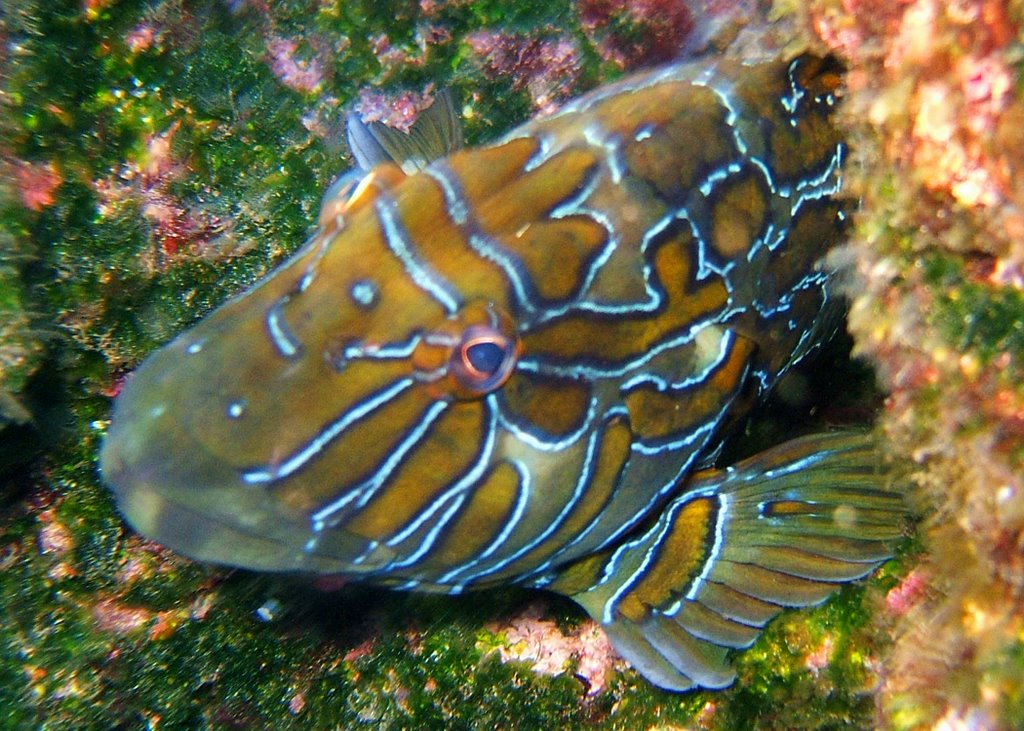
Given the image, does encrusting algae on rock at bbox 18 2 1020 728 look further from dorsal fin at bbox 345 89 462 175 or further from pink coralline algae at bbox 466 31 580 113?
dorsal fin at bbox 345 89 462 175

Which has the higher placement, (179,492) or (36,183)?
(36,183)

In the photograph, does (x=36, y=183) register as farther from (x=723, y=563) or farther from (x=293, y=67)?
(x=723, y=563)

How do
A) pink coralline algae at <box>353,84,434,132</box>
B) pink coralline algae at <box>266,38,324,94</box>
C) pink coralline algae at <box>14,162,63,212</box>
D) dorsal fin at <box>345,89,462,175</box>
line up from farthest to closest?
1. pink coralline algae at <box>353,84,434,132</box>
2. pink coralline algae at <box>266,38,324,94</box>
3. pink coralline algae at <box>14,162,63,212</box>
4. dorsal fin at <box>345,89,462,175</box>

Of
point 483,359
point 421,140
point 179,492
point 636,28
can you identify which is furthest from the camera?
point 636,28

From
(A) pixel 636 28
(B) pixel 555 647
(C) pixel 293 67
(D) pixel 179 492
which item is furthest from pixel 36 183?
(B) pixel 555 647

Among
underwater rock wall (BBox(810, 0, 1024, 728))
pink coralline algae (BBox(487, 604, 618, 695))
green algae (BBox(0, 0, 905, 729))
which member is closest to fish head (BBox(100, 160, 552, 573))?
underwater rock wall (BBox(810, 0, 1024, 728))

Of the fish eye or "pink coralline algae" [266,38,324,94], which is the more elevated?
"pink coralline algae" [266,38,324,94]
